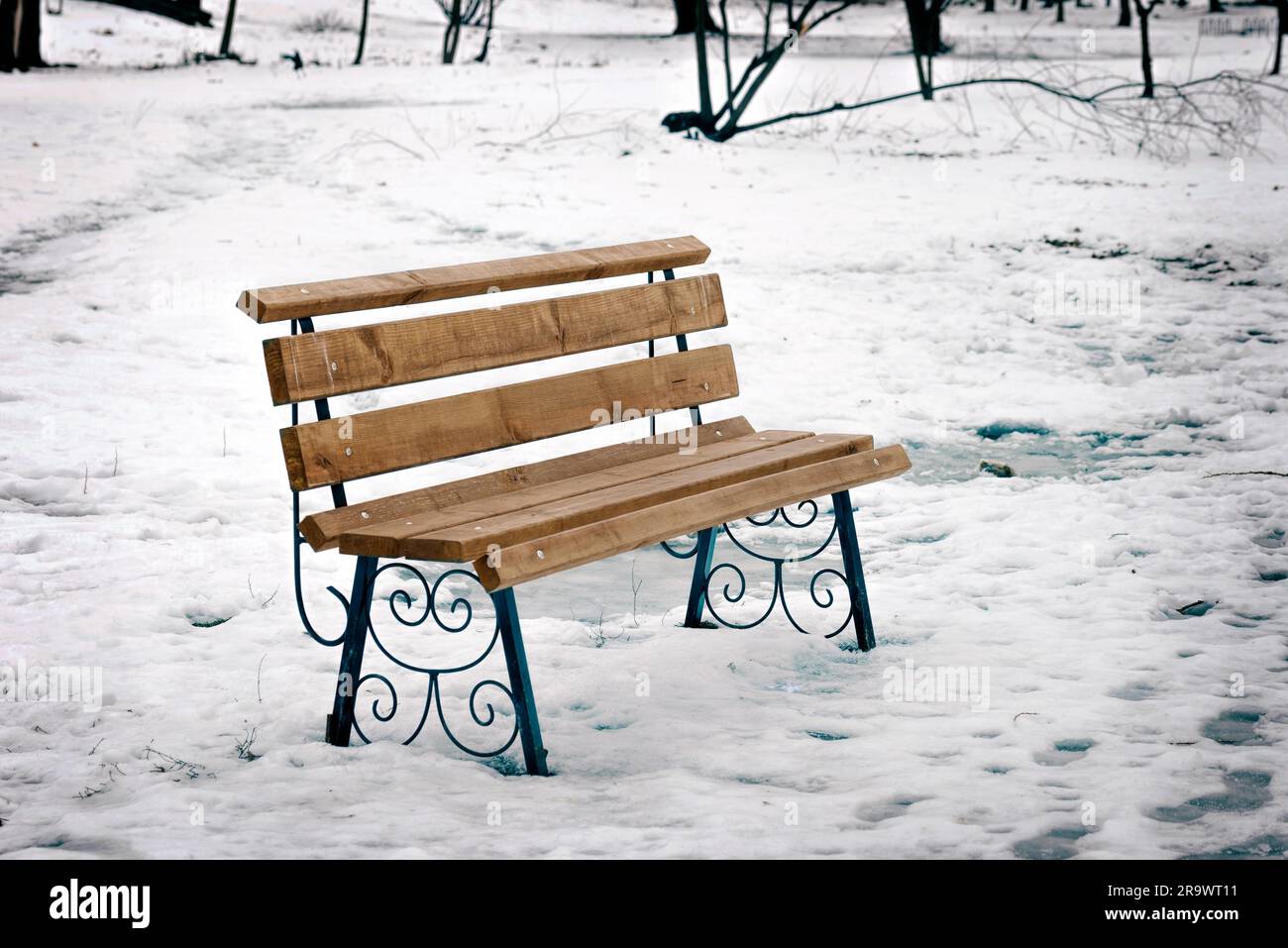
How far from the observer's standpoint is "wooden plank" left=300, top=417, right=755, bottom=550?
3166 millimetres

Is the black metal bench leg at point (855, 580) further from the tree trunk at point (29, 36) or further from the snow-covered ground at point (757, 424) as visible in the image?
the tree trunk at point (29, 36)

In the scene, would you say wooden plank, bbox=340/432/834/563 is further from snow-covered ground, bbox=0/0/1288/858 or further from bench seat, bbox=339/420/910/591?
snow-covered ground, bbox=0/0/1288/858

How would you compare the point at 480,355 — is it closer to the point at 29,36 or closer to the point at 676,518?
the point at 676,518

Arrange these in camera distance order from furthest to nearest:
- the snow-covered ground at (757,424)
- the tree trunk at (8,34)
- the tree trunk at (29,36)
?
the tree trunk at (29,36) → the tree trunk at (8,34) → the snow-covered ground at (757,424)

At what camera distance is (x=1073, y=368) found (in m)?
7.07

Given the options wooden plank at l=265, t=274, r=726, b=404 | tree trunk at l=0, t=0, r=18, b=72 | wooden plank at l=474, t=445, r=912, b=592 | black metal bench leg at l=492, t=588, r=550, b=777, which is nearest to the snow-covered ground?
black metal bench leg at l=492, t=588, r=550, b=777

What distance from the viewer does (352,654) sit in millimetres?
3230

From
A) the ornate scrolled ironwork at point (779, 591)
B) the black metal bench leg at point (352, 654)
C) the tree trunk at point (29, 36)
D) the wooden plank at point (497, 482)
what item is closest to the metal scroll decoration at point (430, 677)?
the black metal bench leg at point (352, 654)

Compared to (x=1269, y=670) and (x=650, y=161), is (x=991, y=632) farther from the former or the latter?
(x=650, y=161)

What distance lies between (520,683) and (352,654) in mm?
432

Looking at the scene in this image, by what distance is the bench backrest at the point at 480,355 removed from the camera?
10.5ft

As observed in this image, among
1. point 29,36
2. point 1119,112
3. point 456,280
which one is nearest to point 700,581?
point 456,280

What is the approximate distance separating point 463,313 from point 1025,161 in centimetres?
A: 871
